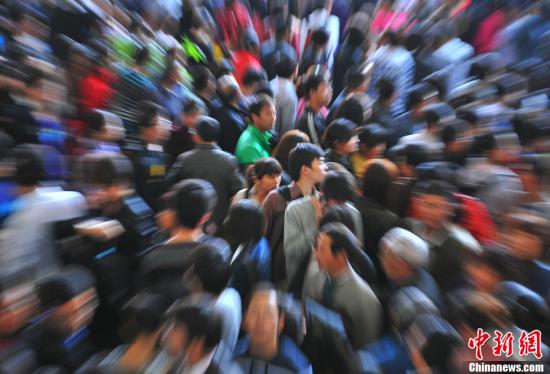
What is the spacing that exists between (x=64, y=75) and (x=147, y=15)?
1617 millimetres

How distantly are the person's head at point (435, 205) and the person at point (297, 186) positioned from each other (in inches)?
22.3

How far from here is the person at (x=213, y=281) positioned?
1367 mm

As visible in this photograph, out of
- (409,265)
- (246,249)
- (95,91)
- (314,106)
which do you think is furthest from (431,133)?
(95,91)

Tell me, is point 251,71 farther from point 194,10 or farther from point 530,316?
point 530,316

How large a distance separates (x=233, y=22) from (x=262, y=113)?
2612 mm

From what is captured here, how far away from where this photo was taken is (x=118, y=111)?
9.27ft

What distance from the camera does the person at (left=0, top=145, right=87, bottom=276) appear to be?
162 cm

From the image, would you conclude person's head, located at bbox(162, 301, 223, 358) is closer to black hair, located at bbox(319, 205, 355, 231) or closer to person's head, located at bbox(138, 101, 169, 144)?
black hair, located at bbox(319, 205, 355, 231)

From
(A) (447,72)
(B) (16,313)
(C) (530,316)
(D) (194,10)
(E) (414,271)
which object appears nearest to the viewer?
(B) (16,313)

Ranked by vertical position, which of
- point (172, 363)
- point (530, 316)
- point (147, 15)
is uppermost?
point (147, 15)

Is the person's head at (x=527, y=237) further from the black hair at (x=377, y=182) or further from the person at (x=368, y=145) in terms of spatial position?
the person at (x=368, y=145)

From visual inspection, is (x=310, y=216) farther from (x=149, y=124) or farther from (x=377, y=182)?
(x=149, y=124)

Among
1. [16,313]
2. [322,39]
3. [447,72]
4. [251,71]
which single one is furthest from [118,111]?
[447,72]

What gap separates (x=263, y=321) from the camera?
4.35 feet
